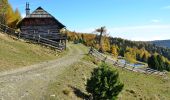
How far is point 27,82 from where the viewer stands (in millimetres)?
29484

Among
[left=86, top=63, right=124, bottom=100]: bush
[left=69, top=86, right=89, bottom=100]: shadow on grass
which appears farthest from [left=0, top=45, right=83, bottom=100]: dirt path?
[left=86, top=63, right=124, bottom=100]: bush

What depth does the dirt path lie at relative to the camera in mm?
25500

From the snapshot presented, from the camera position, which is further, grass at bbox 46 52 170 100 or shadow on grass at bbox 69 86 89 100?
shadow on grass at bbox 69 86 89 100

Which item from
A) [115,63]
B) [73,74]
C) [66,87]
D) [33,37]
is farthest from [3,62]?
[115,63]

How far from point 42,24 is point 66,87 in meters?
35.8

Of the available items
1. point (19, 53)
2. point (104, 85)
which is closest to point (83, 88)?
point (104, 85)

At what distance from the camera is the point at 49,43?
59719 mm

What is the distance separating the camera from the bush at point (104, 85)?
29828mm

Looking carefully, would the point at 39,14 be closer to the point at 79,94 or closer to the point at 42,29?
the point at 42,29

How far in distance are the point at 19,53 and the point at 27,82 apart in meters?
16.5

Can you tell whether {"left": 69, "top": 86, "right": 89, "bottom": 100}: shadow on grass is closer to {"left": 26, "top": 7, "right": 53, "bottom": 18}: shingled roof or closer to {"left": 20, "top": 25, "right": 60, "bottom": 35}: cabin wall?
{"left": 20, "top": 25, "right": 60, "bottom": 35}: cabin wall

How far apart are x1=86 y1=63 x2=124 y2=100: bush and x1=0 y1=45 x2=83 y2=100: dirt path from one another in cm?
379

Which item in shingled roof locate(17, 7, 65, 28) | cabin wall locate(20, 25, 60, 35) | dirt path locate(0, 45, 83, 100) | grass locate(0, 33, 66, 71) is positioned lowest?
dirt path locate(0, 45, 83, 100)

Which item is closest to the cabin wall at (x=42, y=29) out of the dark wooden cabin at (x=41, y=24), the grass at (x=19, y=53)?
the dark wooden cabin at (x=41, y=24)
